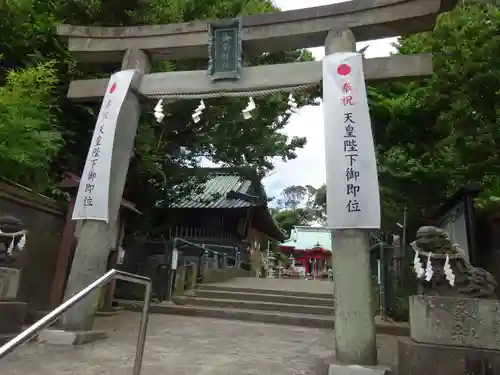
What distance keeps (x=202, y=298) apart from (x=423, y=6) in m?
7.70

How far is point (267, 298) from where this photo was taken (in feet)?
33.2

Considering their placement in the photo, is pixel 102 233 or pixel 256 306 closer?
pixel 102 233

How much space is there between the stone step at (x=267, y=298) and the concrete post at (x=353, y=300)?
4844mm

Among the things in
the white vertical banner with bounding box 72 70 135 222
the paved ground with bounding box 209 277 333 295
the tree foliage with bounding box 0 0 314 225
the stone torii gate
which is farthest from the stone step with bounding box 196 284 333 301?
the white vertical banner with bounding box 72 70 135 222

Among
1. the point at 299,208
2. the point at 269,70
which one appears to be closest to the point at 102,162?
the point at 269,70

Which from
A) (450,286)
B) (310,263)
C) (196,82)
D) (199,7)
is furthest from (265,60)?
(310,263)

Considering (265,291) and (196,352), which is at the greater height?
(265,291)

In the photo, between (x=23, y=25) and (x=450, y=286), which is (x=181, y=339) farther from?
(x=23, y=25)

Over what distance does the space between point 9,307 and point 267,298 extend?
20.0 ft

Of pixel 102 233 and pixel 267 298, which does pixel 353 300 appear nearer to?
pixel 102 233

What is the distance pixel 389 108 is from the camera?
944 centimetres

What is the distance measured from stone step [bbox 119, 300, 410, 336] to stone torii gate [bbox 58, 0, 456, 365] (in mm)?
3093

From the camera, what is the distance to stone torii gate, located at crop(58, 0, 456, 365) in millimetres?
4984

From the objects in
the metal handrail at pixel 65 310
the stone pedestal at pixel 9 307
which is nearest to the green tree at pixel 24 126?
the stone pedestal at pixel 9 307
